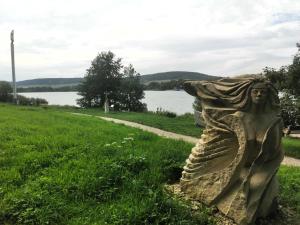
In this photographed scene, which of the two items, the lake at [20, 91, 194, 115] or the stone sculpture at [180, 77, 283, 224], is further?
the lake at [20, 91, 194, 115]

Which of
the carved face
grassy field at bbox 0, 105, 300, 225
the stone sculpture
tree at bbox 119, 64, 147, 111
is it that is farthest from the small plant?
the carved face

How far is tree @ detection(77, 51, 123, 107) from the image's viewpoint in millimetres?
38312

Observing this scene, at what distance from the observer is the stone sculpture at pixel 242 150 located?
5.85 m

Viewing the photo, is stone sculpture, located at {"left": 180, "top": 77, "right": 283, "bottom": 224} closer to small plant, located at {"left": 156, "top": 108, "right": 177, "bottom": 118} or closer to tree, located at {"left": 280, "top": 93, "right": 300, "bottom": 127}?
tree, located at {"left": 280, "top": 93, "right": 300, "bottom": 127}

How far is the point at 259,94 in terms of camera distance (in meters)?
5.89

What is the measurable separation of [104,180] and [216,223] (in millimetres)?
1951

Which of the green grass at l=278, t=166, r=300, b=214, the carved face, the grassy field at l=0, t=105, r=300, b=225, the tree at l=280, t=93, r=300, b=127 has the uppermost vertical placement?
the carved face

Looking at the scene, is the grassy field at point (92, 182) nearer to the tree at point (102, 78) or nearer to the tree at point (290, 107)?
the tree at point (290, 107)

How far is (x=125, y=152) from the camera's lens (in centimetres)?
857

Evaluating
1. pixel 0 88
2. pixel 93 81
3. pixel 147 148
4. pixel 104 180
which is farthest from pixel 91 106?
pixel 104 180

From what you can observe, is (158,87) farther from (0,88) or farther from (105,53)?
(0,88)

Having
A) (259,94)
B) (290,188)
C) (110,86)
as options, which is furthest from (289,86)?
(110,86)

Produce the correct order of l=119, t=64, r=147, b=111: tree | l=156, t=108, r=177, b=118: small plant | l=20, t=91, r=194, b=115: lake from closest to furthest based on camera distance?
l=156, t=108, r=177, b=118: small plant → l=20, t=91, r=194, b=115: lake → l=119, t=64, r=147, b=111: tree

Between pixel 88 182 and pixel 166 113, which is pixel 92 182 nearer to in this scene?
pixel 88 182
